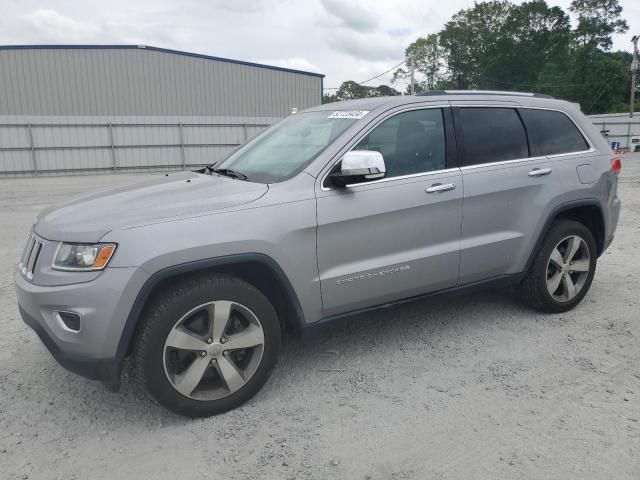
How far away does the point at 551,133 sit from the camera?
426 centimetres

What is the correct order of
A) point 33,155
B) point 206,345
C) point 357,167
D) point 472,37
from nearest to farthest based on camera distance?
point 206,345, point 357,167, point 33,155, point 472,37

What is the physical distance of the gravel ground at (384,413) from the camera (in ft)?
8.26

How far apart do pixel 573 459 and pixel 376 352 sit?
1.49 metres

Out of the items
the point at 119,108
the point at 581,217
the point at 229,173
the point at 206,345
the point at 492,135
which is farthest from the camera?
the point at 119,108

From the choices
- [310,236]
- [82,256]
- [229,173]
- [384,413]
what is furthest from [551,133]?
[82,256]

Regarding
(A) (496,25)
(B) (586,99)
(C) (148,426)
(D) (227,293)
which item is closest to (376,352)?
(D) (227,293)

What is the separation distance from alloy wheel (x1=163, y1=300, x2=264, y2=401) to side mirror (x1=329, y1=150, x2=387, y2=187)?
3.11ft

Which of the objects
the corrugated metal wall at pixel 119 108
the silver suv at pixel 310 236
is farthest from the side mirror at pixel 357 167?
the corrugated metal wall at pixel 119 108

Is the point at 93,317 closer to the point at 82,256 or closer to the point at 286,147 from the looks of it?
the point at 82,256

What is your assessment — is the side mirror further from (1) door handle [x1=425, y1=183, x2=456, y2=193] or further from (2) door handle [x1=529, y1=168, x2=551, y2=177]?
(2) door handle [x1=529, y1=168, x2=551, y2=177]

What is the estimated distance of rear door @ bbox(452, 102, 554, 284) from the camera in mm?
3738

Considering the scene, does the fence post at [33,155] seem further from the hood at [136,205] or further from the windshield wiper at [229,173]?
the hood at [136,205]

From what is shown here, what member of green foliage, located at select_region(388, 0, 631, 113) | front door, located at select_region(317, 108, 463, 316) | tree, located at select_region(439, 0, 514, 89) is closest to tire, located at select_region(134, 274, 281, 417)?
front door, located at select_region(317, 108, 463, 316)

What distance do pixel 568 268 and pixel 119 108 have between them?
24.9 m
